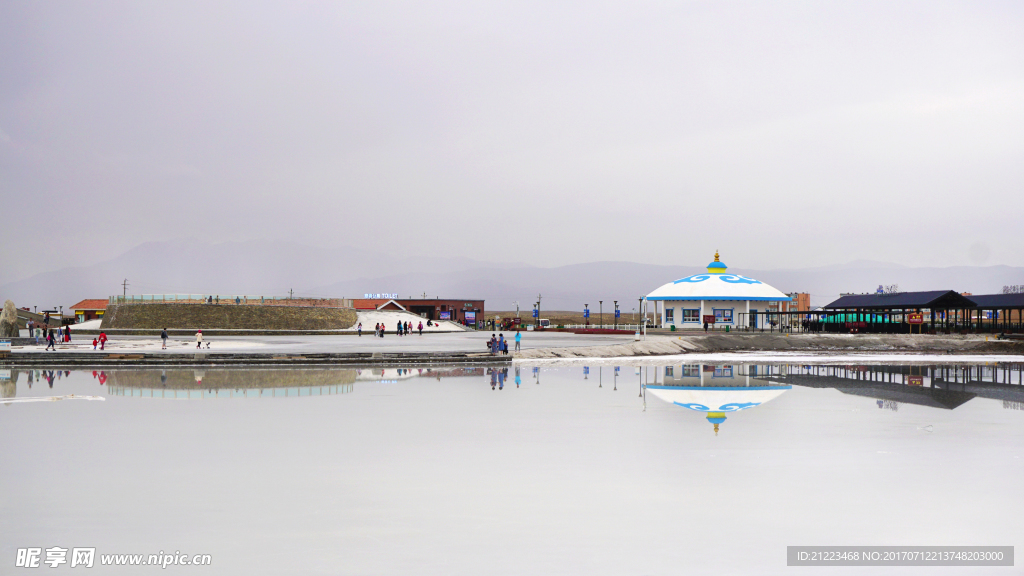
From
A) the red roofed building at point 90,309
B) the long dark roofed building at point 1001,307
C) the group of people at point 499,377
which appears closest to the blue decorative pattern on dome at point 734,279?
the long dark roofed building at point 1001,307

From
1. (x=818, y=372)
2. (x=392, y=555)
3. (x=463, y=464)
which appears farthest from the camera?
(x=818, y=372)

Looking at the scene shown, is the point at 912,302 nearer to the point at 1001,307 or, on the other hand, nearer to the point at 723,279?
the point at 1001,307

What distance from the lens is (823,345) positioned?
49500 millimetres

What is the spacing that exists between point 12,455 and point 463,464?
8.11m

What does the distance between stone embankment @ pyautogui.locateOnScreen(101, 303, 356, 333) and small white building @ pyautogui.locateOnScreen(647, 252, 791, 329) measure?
33550mm

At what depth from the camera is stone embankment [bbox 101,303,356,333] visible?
65.4 meters

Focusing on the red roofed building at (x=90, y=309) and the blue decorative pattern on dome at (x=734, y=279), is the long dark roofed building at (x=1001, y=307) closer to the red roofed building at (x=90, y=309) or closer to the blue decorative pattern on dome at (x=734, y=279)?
the blue decorative pattern on dome at (x=734, y=279)

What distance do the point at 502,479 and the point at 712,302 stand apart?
61.5 m

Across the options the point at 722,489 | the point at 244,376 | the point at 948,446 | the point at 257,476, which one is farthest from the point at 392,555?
the point at 244,376

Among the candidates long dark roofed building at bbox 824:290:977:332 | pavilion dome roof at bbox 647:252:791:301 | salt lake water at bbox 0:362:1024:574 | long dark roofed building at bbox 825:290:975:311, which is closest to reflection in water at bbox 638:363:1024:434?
salt lake water at bbox 0:362:1024:574

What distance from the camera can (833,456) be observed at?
43.8ft

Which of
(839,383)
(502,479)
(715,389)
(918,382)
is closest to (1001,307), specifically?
(918,382)

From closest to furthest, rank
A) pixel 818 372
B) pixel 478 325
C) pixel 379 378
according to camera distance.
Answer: pixel 379 378 → pixel 818 372 → pixel 478 325

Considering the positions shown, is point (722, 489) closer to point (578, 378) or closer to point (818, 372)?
point (578, 378)
